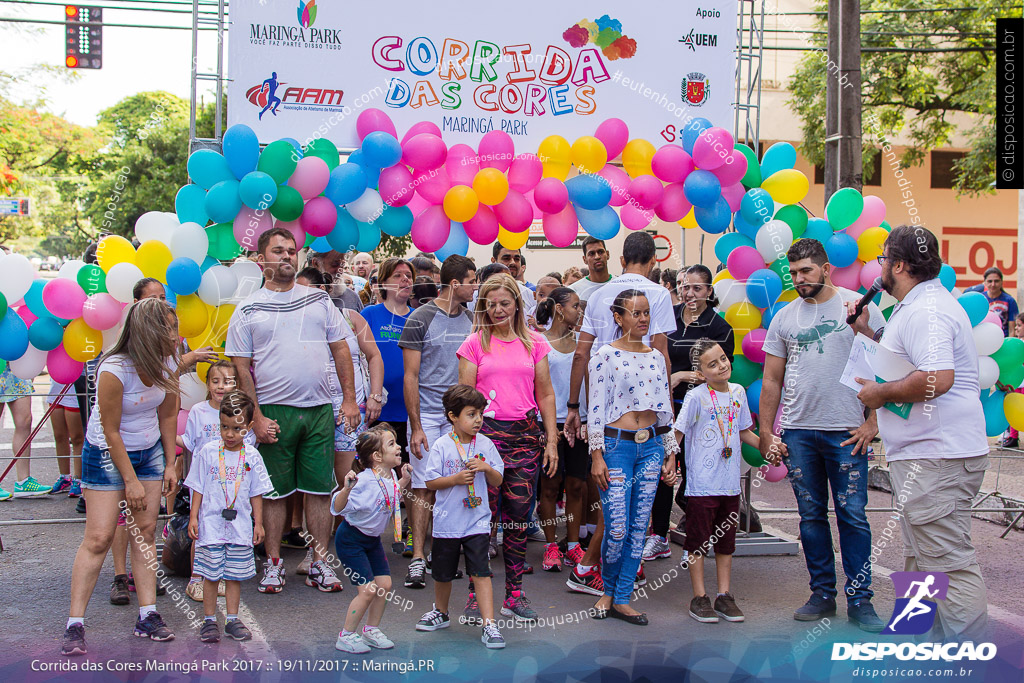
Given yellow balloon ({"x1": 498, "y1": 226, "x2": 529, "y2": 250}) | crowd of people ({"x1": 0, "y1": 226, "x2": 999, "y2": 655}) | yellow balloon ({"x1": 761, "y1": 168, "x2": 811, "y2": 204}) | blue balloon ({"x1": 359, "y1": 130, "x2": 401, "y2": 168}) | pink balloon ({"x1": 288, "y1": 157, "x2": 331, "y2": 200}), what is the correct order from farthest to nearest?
yellow balloon ({"x1": 498, "y1": 226, "x2": 529, "y2": 250}) < yellow balloon ({"x1": 761, "y1": 168, "x2": 811, "y2": 204}) < blue balloon ({"x1": 359, "y1": 130, "x2": 401, "y2": 168}) < pink balloon ({"x1": 288, "y1": 157, "x2": 331, "y2": 200}) < crowd of people ({"x1": 0, "y1": 226, "x2": 999, "y2": 655})

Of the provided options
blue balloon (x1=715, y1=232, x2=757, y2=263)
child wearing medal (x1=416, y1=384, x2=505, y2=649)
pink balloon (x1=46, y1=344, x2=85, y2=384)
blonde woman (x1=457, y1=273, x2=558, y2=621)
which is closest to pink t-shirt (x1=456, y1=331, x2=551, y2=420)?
blonde woman (x1=457, y1=273, x2=558, y2=621)

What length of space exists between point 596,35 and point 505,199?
187 cm

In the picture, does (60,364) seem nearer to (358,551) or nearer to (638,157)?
(358,551)

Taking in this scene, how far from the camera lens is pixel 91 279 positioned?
584 cm

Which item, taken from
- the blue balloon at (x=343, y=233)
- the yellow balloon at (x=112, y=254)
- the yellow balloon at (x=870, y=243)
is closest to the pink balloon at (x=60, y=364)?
the yellow balloon at (x=112, y=254)

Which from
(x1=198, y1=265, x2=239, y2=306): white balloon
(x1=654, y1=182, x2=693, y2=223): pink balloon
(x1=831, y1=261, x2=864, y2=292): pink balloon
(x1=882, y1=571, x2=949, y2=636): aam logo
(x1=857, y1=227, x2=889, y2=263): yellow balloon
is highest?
(x1=654, y1=182, x2=693, y2=223): pink balloon

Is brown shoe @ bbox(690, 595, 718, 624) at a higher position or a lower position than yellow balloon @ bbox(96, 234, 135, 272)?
lower

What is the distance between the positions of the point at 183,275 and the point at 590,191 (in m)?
2.89

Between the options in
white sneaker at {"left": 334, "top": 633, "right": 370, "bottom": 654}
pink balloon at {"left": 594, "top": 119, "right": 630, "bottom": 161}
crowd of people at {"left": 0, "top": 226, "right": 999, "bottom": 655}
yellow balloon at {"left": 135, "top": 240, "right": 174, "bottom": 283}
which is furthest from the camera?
pink balloon at {"left": 594, "top": 119, "right": 630, "bottom": 161}

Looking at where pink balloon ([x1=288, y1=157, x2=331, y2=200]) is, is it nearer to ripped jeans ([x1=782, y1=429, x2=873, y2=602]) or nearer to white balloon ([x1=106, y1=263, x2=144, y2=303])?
white balloon ([x1=106, y1=263, x2=144, y2=303])

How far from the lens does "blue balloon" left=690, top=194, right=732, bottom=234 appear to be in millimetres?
6689

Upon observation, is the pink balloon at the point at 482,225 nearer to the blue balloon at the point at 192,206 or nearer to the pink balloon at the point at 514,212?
the pink balloon at the point at 514,212

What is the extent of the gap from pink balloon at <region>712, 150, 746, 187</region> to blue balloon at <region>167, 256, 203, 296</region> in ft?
12.2

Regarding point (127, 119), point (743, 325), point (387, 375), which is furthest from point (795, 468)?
point (127, 119)
